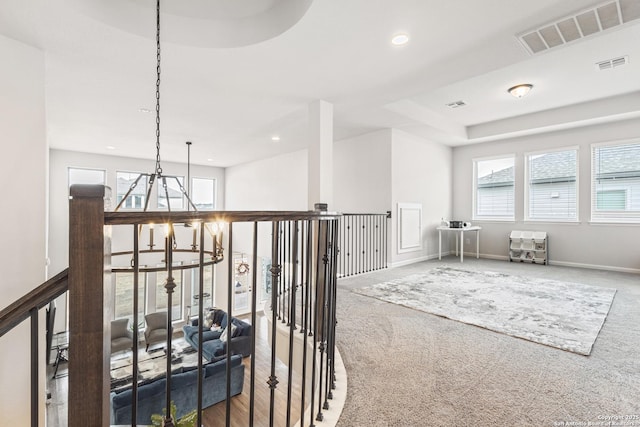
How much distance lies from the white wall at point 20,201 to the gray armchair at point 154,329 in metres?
6.45

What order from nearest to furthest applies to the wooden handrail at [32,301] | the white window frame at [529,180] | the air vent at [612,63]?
1. the wooden handrail at [32,301]
2. the air vent at [612,63]
3. the white window frame at [529,180]

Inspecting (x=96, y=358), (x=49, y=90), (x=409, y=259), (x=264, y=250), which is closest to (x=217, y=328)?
(x=264, y=250)

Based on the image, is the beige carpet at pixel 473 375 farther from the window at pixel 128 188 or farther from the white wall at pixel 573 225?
the window at pixel 128 188

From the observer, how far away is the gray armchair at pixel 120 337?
7809 mm

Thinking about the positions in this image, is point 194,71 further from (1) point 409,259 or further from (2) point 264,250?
(2) point 264,250

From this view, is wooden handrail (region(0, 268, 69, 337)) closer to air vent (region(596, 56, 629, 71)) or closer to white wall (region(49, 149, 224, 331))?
air vent (region(596, 56, 629, 71))

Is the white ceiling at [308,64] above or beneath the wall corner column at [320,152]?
above

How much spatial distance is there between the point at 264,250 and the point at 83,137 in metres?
4.98

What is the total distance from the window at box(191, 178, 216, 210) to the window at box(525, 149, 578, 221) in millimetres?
8903

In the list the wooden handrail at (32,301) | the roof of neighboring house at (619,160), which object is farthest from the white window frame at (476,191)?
the wooden handrail at (32,301)

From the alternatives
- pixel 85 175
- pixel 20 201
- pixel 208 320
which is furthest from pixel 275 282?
pixel 85 175

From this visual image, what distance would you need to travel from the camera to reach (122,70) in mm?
3152

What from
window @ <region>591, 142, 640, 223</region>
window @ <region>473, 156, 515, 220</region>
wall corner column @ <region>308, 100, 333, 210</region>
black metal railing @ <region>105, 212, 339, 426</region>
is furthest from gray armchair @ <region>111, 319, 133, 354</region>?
window @ <region>591, 142, 640, 223</region>

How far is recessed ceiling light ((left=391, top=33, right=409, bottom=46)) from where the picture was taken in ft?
8.25
